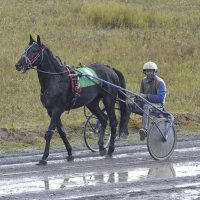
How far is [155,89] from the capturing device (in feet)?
43.1

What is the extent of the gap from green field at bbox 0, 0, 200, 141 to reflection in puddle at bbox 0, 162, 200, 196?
4704 mm

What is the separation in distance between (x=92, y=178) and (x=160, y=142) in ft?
8.19

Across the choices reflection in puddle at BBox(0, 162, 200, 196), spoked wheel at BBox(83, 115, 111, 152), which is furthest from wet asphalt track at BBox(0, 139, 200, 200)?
spoked wheel at BBox(83, 115, 111, 152)

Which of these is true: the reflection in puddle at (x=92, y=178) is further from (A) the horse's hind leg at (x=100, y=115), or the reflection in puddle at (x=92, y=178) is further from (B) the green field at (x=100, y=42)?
(B) the green field at (x=100, y=42)

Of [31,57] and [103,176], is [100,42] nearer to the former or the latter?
[31,57]

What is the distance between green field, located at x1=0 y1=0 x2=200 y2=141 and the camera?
61.4ft

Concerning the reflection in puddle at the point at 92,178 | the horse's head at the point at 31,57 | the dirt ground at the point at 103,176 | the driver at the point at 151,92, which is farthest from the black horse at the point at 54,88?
the reflection in puddle at the point at 92,178

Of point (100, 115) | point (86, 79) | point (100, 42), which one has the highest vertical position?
point (100, 42)

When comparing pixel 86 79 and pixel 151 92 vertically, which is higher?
pixel 86 79

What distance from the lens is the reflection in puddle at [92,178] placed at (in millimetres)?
9859

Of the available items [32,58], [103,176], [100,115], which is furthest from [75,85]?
[103,176]

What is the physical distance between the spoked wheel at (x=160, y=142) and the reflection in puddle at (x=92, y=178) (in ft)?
2.42

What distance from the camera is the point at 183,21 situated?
98.6ft

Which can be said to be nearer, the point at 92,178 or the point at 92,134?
the point at 92,178
